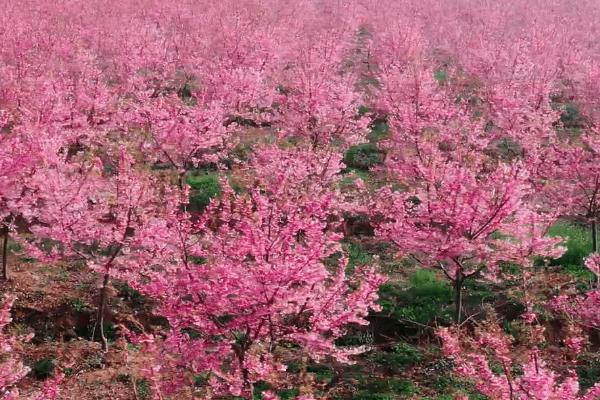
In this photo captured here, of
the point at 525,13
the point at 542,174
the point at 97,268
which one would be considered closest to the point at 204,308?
the point at 97,268

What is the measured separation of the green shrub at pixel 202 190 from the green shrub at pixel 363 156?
7571 millimetres

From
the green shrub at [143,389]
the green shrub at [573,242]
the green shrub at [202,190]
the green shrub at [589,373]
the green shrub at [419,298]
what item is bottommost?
the green shrub at [143,389]

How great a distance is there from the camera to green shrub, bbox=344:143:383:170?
28047 millimetres

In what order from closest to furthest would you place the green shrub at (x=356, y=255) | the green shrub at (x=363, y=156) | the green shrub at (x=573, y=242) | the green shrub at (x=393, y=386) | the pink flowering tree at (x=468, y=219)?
the pink flowering tree at (x=468, y=219)
the green shrub at (x=393, y=386)
the green shrub at (x=356, y=255)
the green shrub at (x=573, y=242)
the green shrub at (x=363, y=156)

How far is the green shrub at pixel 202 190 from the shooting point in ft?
74.3

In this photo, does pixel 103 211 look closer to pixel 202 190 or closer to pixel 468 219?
pixel 468 219

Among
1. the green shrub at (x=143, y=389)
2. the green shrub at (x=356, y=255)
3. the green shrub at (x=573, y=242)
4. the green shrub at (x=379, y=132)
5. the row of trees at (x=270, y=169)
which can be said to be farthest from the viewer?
the green shrub at (x=379, y=132)

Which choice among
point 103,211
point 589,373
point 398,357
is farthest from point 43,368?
point 589,373

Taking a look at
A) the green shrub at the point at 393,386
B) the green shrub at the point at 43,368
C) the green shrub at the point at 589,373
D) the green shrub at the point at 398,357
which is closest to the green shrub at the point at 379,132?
the green shrub at the point at 398,357

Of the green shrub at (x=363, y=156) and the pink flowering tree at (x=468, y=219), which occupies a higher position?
the pink flowering tree at (x=468, y=219)

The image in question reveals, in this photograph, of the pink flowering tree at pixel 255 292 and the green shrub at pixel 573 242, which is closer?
the pink flowering tree at pixel 255 292

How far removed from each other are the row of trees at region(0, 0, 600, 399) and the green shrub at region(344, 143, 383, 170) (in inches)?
26.9

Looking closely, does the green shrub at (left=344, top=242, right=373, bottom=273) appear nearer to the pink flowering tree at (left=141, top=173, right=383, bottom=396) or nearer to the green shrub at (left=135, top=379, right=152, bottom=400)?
the green shrub at (left=135, top=379, right=152, bottom=400)

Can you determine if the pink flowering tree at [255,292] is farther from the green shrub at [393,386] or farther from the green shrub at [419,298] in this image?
the green shrub at [419,298]
